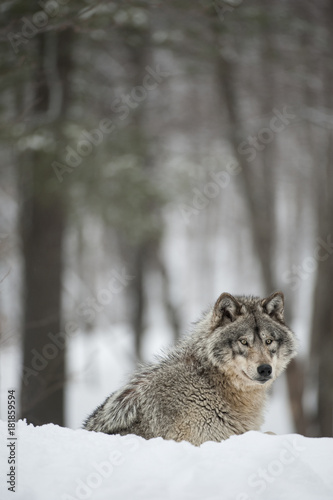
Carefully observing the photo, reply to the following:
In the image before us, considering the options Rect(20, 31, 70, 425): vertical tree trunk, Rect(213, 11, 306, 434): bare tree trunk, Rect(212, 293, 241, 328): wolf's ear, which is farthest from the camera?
Rect(213, 11, 306, 434): bare tree trunk

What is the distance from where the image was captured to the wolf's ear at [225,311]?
501 centimetres

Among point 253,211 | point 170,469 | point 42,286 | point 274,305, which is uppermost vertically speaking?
point 170,469

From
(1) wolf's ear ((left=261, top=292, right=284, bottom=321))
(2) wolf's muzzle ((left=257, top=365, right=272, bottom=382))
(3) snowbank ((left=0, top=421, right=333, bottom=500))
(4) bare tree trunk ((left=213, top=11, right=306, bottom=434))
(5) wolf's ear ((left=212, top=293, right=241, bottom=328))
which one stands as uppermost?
(3) snowbank ((left=0, top=421, right=333, bottom=500))

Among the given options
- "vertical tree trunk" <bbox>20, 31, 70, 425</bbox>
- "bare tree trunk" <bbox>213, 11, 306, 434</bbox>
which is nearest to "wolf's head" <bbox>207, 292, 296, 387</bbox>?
"vertical tree trunk" <bbox>20, 31, 70, 425</bbox>

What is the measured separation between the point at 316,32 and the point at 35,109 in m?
6.12

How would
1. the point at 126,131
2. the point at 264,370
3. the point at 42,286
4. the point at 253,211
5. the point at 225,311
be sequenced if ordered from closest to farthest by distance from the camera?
the point at 264,370 → the point at 225,311 → the point at 42,286 → the point at 126,131 → the point at 253,211

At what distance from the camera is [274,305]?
5.15 m

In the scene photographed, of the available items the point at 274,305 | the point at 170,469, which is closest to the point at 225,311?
the point at 274,305

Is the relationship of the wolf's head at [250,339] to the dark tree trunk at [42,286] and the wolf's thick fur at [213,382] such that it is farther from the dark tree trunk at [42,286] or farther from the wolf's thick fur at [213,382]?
the dark tree trunk at [42,286]

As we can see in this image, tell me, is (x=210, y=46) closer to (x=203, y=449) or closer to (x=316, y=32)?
(x=316, y=32)

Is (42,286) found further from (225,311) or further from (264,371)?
(264,371)

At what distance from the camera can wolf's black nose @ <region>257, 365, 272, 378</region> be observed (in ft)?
15.4

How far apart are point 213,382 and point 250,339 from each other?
528mm

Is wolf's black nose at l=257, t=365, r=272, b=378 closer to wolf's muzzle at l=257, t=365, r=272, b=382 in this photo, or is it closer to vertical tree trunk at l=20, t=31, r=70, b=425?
wolf's muzzle at l=257, t=365, r=272, b=382
